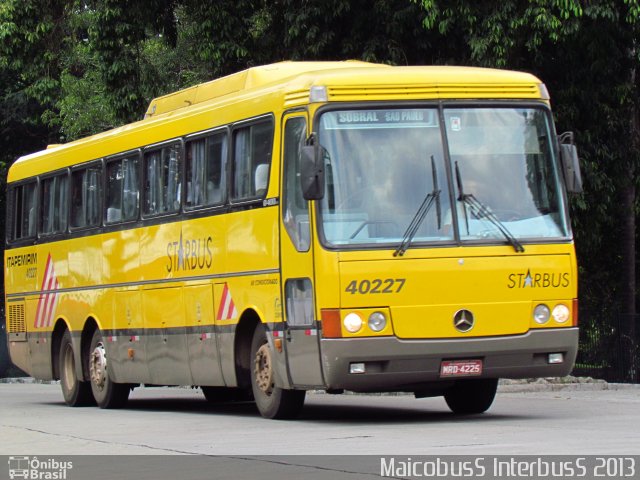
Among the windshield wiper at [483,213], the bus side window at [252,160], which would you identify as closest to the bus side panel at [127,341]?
the bus side window at [252,160]

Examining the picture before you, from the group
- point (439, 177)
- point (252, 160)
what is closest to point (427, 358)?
point (439, 177)

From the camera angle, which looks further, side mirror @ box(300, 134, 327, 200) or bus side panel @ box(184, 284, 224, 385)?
bus side panel @ box(184, 284, 224, 385)

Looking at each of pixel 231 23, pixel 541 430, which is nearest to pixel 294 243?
pixel 541 430

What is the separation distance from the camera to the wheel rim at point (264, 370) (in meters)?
16.2

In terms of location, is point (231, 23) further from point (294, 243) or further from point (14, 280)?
point (294, 243)

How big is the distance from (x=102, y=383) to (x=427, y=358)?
7338mm

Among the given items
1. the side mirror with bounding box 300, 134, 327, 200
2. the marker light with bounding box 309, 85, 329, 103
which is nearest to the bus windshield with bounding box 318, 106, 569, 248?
the marker light with bounding box 309, 85, 329, 103

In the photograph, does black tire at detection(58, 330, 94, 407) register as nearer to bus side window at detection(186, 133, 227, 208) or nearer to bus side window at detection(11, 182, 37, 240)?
bus side window at detection(11, 182, 37, 240)

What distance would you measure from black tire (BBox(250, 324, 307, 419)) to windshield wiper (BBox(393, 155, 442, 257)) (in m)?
1.97

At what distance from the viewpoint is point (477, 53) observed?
23.4 metres

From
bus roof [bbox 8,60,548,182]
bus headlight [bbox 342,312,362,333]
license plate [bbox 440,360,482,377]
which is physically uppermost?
bus roof [bbox 8,60,548,182]

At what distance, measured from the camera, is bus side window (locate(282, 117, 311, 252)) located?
15188 millimetres
